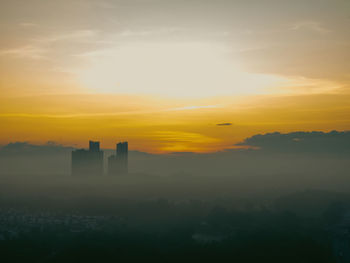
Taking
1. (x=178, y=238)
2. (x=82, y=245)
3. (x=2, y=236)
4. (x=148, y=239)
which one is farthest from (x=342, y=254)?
(x=2, y=236)

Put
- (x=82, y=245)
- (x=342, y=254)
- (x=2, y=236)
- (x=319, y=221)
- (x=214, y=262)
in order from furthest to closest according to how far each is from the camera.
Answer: (x=319, y=221) → (x=2, y=236) → (x=82, y=245) → (x=342, y=254) → (x=214, y=262)

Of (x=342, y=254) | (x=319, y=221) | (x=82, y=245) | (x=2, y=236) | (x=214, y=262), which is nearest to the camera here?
(x=214, y=262)

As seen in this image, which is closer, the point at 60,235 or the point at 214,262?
the point at 214,262

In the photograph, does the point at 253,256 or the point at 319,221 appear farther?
the point at 319,221

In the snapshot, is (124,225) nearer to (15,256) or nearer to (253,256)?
(15,256)

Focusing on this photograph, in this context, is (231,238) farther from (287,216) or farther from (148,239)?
(287,216)

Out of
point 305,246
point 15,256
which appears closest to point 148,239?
point 15,256

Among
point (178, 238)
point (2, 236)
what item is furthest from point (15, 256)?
point (178, 238)
